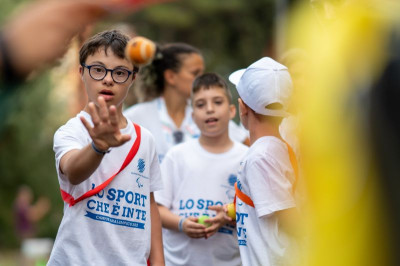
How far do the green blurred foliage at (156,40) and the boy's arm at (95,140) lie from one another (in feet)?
50.7

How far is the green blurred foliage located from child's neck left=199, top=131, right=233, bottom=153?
13652 mm

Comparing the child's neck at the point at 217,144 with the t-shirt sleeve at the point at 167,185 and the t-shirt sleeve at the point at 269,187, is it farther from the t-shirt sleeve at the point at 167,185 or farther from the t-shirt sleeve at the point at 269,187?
the t-shirt sleeve at the point at 269,187

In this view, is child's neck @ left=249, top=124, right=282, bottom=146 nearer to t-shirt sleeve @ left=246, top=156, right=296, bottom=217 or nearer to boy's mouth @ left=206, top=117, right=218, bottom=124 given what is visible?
t-shirt sleeve @ left=246, top=156, right=296, bottom=217

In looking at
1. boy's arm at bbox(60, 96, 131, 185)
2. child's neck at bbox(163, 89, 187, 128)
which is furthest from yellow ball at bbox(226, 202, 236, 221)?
child's neck at bbox(163, 89, 187, 128)

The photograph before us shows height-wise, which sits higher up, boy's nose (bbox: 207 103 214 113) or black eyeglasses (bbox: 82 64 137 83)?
boy's nose (bbox: 207 103 214 113)

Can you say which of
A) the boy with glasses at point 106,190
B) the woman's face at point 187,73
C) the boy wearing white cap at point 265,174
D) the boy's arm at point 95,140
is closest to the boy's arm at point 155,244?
the boy with glasses at point 106,190

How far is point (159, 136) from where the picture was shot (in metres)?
6.38

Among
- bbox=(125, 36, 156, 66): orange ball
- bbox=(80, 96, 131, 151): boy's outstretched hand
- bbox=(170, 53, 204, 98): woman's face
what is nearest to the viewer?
bbox=(80, 96, 131, 151): boy's outstretched hand

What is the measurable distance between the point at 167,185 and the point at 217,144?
47 centimetres

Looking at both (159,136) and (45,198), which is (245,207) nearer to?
→ (159,136)

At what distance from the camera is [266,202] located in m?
4.12

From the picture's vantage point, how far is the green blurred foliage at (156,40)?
22.0m

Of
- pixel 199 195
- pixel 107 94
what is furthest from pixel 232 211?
pixel 107 94

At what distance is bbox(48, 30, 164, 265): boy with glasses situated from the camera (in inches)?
160
